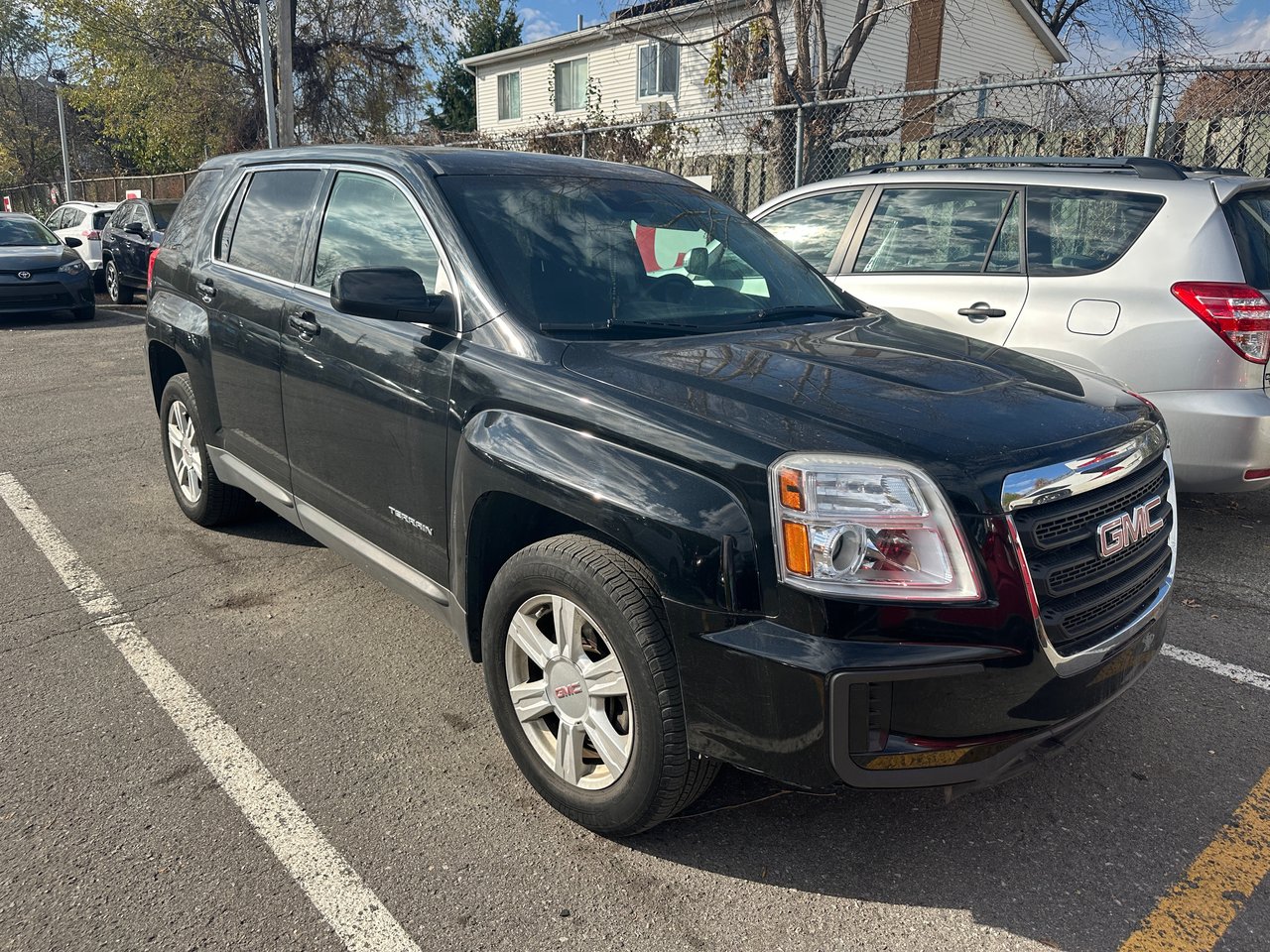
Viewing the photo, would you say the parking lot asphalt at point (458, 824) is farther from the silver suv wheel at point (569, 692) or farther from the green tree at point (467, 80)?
the green tree at point (467, 80)

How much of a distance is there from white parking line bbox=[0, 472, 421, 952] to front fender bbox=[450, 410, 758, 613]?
106 centimetres

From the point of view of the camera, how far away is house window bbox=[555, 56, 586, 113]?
2677cm

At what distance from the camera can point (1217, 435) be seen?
14.8 feet

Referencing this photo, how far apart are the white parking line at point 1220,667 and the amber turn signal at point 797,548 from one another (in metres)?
2.07

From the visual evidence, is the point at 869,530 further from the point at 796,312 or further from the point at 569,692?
the point at 796,312

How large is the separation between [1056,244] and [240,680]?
175 inches

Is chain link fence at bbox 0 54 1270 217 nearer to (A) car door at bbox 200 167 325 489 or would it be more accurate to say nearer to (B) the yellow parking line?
(A) car door at bbox 200 167 325 489

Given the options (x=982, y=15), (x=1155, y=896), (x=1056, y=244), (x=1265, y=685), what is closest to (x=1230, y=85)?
(x=1056, y=244)

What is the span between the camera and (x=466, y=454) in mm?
2877

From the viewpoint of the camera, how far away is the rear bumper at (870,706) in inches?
85.5

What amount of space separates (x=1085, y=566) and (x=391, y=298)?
207cm

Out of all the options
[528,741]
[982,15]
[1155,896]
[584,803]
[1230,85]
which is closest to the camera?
[1155,896]

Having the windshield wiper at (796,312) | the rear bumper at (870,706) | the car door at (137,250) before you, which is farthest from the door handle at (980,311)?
the car door at (137,250)

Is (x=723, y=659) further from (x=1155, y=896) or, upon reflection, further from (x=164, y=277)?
(x=164, y=277)
